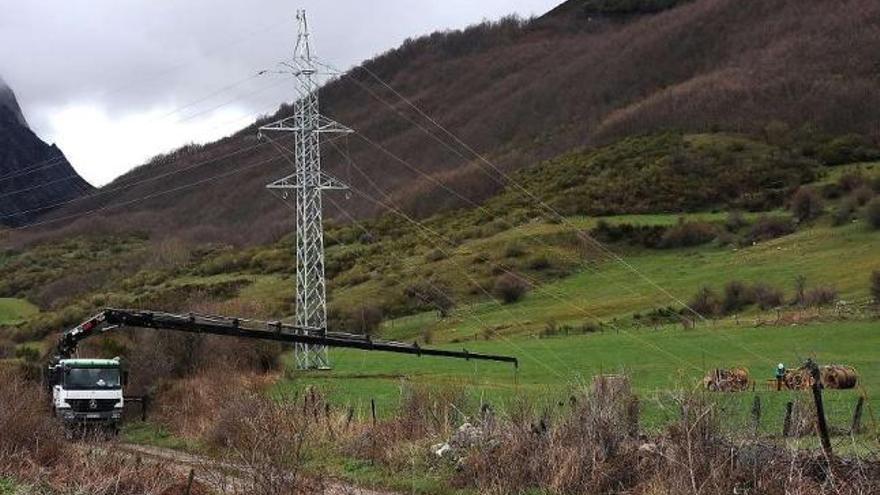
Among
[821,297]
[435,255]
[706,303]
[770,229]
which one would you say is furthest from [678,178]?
[821,297]

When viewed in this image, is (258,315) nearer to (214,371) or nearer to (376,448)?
(214,371)

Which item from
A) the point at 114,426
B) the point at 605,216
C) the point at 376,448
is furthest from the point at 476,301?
the point at 376,448

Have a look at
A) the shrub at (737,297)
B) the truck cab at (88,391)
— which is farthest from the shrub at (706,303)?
the truck cab at (88,391)

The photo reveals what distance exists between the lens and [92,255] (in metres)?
192

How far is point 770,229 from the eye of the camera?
101875 millimetres

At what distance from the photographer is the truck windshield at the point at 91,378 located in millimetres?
38031

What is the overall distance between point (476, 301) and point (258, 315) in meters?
34.7

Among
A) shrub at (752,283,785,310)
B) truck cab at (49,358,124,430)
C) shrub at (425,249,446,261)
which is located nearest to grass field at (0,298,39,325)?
shrub at (425,249,446,261)

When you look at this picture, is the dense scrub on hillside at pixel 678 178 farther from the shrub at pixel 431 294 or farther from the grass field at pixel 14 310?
the grass field at pixel 14 310

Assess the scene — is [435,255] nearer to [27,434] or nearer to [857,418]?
[27,434]

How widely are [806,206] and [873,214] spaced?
1501cm

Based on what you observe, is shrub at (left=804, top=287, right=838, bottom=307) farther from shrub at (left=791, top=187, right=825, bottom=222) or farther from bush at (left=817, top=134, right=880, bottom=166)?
bush at (left=817, top=134, right=880, bottom=166)

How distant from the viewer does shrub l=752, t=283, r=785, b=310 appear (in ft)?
227

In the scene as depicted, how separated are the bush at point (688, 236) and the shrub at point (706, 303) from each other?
30.5 meters
